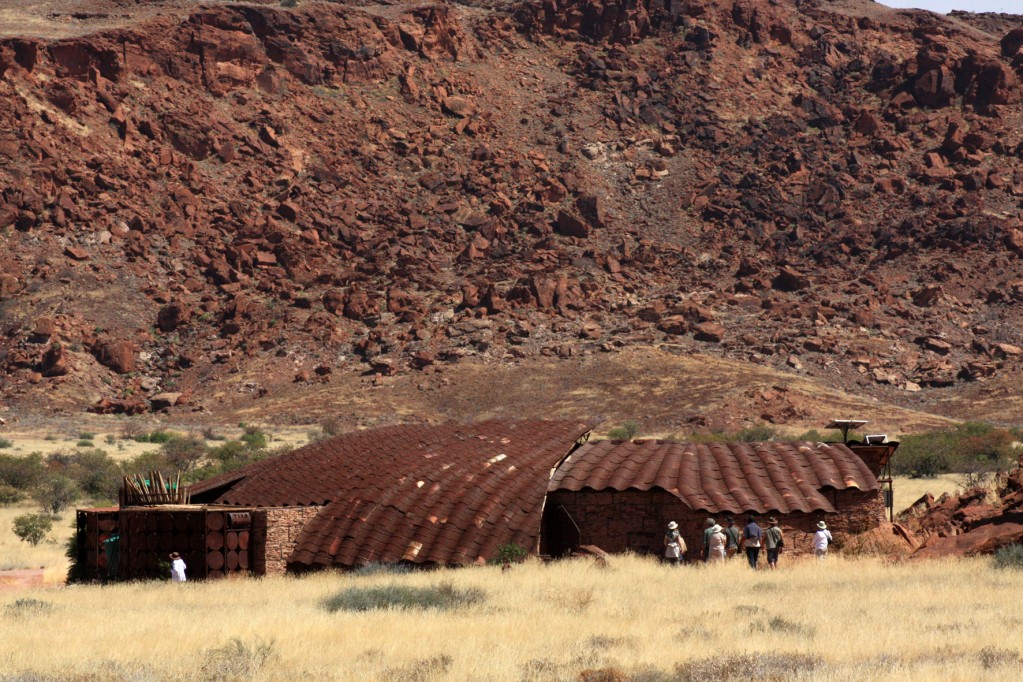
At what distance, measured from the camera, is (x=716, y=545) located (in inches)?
989

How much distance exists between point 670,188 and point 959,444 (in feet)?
146

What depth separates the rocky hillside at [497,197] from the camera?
7538 centimetres

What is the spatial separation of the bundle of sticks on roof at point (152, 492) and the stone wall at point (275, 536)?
10.3 ft

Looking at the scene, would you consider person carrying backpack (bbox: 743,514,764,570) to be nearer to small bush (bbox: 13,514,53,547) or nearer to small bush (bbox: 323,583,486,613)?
small bush (bbox: 323,583,486,613)

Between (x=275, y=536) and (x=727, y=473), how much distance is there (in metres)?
10.5

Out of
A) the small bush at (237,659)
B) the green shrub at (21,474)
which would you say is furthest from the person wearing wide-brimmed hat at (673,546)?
the green shrub at (21,474)

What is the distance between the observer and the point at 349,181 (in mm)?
90688

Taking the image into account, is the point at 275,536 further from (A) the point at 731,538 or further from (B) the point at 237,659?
(B) the point at 237,659

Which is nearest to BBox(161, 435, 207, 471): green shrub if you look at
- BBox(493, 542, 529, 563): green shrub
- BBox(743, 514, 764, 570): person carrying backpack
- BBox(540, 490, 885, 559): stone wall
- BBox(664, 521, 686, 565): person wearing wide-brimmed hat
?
BBox(540, 490, 885, 559): stone wall

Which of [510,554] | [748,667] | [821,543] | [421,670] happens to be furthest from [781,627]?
[510,554]

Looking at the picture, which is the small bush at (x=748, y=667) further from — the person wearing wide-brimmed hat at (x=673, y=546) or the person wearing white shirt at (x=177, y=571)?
the person wearing white shirt at (x=177, y=571)

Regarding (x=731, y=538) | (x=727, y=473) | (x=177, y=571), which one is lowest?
(x=177, y=571)

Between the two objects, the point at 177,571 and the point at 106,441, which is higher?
the point at 177,571

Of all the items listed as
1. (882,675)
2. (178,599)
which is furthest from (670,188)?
(882,675)
